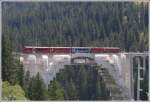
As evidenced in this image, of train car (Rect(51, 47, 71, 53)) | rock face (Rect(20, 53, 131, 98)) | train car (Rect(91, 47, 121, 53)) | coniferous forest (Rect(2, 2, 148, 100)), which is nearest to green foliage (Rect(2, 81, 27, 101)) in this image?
coniferous forest (Rect(2, 2, 148, 100))

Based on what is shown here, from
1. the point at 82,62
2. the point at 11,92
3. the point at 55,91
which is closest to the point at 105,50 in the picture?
the point at 82,62

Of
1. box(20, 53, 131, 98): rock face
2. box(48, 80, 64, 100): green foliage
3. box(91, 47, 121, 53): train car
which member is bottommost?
box(48, 80, 64, 100): green foliage

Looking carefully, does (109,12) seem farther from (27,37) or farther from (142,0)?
(27,37)

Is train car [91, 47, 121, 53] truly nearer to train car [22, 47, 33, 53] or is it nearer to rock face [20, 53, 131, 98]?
rock face [20, 53, 131, 98]

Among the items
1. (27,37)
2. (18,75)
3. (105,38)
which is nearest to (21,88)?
(18,75)

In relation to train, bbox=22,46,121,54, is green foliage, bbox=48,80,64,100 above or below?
below
